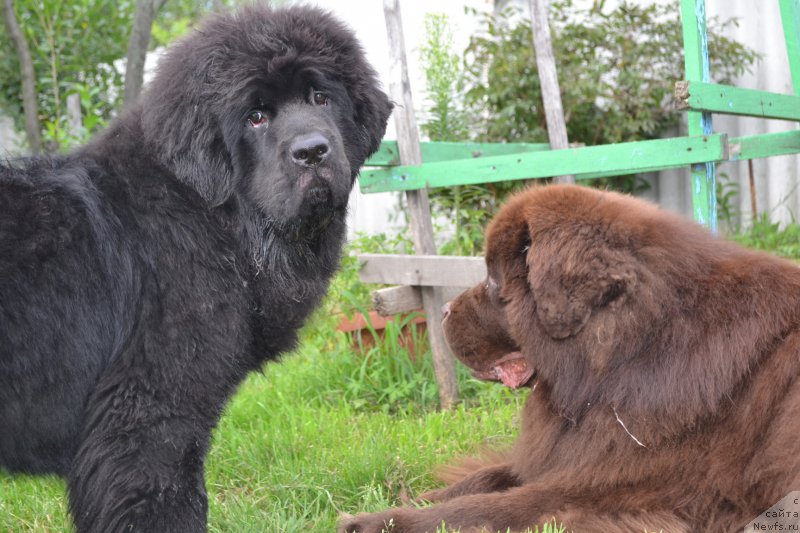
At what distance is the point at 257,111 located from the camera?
111 inches

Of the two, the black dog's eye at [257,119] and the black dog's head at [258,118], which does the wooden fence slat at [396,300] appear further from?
the black dog's eye at [257,119]

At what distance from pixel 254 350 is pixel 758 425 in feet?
5.26

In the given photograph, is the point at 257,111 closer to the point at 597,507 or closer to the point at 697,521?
the point at 597,507

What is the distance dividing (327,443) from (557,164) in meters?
1.67

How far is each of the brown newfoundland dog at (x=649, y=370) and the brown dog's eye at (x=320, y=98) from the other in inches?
32.3

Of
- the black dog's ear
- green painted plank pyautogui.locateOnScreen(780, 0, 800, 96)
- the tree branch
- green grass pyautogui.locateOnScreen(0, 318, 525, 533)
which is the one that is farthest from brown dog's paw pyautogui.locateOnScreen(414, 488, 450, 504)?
the tree branch

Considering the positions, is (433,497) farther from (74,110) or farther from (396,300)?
(74,110)

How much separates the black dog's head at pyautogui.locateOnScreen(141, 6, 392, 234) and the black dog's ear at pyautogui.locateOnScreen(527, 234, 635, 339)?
789 millimetres

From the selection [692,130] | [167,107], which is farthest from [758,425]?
[167,107]

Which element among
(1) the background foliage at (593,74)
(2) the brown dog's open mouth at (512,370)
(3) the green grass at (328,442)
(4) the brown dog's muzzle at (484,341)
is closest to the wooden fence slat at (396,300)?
(3) the green grass at (328,442)

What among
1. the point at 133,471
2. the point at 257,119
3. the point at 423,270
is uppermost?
the point at 257,119

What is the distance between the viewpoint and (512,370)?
9.71ft

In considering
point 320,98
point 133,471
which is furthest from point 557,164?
point 133,471

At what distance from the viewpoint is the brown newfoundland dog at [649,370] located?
2.44 metres
